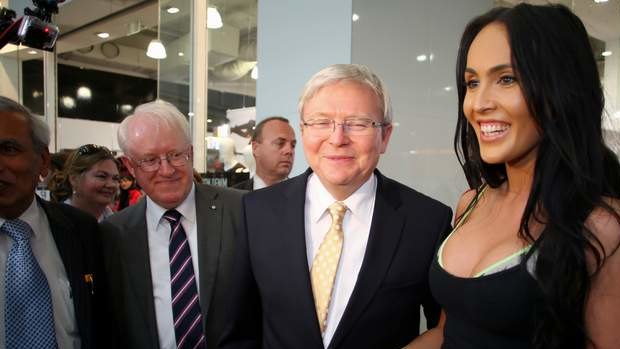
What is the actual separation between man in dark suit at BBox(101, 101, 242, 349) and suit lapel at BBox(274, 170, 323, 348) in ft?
1.59

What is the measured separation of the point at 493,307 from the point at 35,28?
4.77m

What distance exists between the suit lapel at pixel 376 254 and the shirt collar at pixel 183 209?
0.84 m

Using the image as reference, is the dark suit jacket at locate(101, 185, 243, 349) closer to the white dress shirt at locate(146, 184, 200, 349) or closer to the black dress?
the white dress shirt at locate(146, 184, 200, 349)

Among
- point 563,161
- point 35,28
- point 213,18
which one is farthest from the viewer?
point 213,18

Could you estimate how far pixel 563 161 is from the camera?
114 centimetres

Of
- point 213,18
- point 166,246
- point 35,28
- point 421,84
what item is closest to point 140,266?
point 166,246

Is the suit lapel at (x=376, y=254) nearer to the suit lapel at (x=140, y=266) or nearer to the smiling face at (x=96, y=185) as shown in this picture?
the suit lapel at (x=140, y=266)

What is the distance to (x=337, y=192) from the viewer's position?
5.02 ft

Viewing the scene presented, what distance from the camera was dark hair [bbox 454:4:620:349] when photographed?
3.47 feet

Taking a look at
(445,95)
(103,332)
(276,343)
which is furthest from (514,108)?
(445,95)

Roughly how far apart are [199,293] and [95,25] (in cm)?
874

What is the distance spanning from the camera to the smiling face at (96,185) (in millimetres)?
3146

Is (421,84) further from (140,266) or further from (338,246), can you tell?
(140,266)

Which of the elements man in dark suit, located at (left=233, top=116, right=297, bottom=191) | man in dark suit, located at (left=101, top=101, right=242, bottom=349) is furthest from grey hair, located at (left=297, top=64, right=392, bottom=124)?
man in dark suit, located at (left=233, top=116, right=297, bottom=191)
